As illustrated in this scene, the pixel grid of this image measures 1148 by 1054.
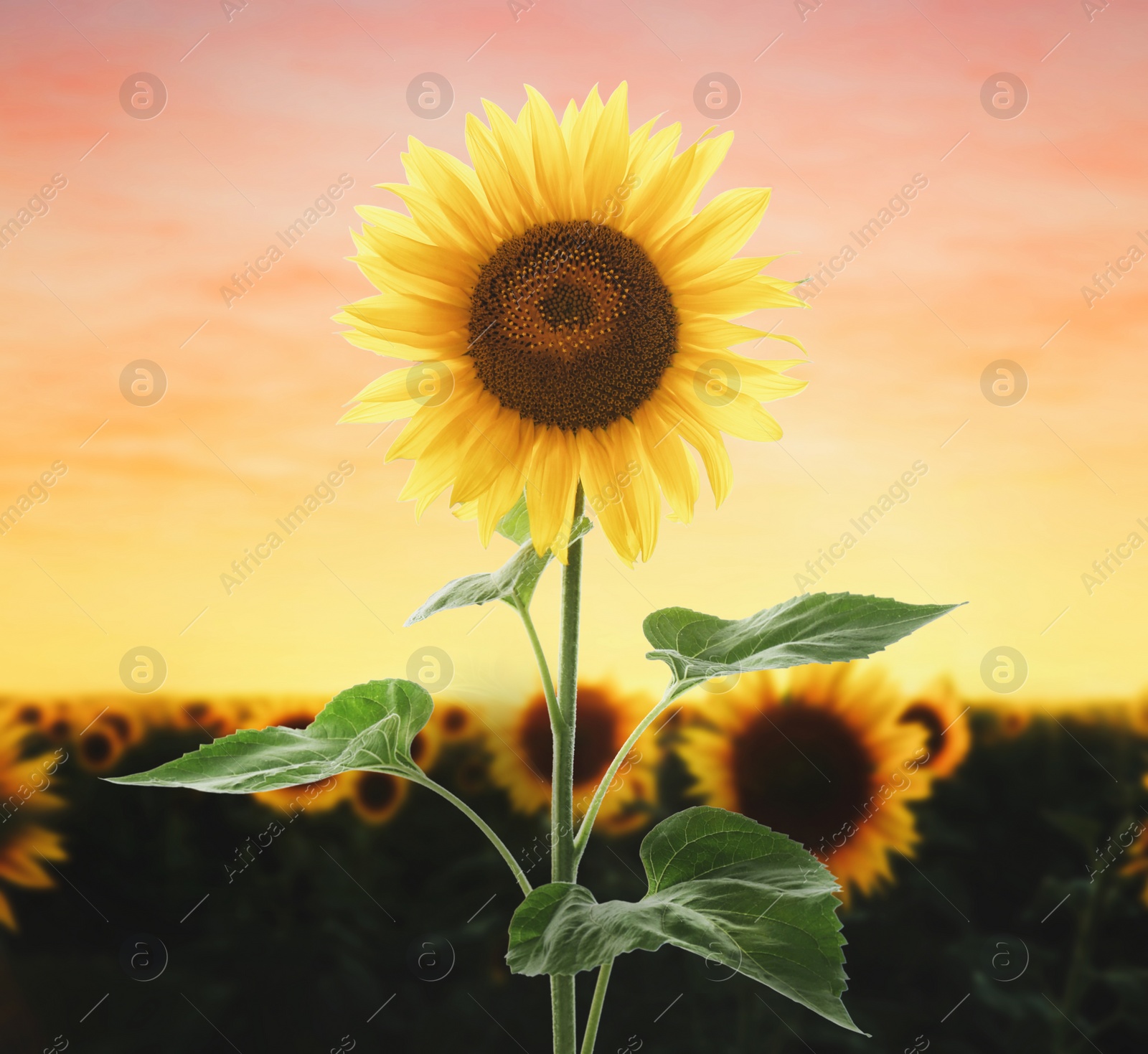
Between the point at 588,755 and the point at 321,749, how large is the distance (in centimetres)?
62

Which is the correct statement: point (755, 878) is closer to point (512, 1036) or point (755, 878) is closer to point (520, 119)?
point (520, 119)

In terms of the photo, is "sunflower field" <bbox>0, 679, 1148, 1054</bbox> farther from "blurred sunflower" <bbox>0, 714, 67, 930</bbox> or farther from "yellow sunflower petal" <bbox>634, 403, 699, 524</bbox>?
"yellow sunflower petal" <bbox>634, 403, 699, 524</bbox>

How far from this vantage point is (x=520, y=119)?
31.9 inches

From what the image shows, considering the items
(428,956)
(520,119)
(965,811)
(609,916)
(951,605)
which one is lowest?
(428,956)

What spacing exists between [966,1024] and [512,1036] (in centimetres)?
68

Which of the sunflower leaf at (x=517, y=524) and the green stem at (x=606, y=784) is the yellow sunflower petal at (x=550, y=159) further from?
the green stem at (x=606, y=784)

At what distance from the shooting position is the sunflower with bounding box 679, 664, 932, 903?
1.36 metres

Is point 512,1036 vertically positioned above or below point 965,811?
below

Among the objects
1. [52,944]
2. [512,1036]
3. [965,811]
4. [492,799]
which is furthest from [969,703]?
[52,944]

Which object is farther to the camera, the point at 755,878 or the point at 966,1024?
the point at 966,1024

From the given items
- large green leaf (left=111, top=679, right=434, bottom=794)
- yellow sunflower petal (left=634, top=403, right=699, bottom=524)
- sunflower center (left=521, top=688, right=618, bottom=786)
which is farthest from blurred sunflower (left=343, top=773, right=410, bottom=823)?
yellow sunflower petal (left=634, top=403, right=699, bottom=524)

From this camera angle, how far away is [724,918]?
708 millimetres

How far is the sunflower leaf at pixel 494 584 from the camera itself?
2.59 feet

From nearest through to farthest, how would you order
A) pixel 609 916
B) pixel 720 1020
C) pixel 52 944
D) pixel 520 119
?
1. pixel 609 916
2. pixel 520 119
3. pixel 720 1020
4. pixel 52 944
